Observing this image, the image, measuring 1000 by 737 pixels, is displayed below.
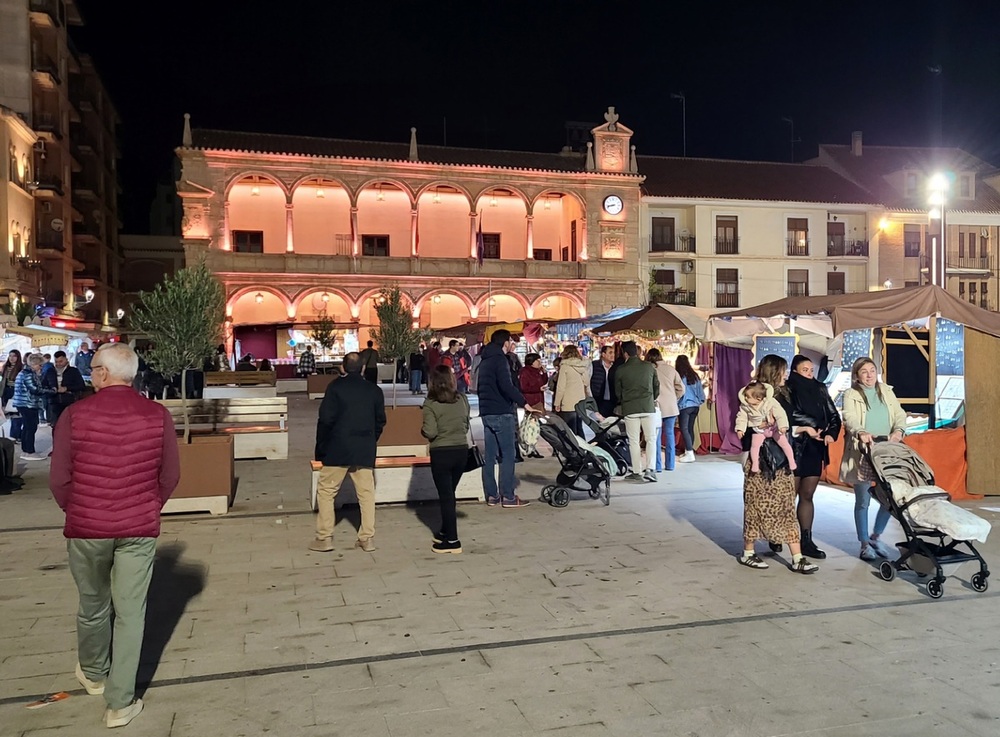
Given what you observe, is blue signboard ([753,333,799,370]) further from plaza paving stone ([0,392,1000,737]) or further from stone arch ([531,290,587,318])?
stone arch ([531,290,587,318])

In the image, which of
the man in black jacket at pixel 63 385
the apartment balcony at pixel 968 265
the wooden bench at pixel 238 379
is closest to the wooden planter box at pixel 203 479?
the man in black jacket at pixel 63 385

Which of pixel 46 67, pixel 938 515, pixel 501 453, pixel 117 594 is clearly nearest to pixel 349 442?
pixel 501 453

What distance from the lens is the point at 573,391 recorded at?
1062cm

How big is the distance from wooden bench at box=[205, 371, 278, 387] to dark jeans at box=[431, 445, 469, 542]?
13748 millimetres

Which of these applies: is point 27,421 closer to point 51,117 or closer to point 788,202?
point 51,117

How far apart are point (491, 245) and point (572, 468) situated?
31.9 metres

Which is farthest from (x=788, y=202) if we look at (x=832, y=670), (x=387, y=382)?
(x=832, y=670)

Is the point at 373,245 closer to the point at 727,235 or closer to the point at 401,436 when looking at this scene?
the point at 727,235

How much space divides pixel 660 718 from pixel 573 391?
707 cm

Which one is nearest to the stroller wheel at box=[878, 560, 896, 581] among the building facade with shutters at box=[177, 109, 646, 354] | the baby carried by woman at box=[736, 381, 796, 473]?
the baby carried by woman at box=[736, 381, 796, 473]

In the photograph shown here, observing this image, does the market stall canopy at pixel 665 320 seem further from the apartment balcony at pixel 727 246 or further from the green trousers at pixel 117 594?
the apartment balcony at pixel 727 246

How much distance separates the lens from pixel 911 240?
41781 mm

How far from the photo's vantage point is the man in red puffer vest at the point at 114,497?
11.7 ft

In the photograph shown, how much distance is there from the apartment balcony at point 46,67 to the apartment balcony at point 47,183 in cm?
389
